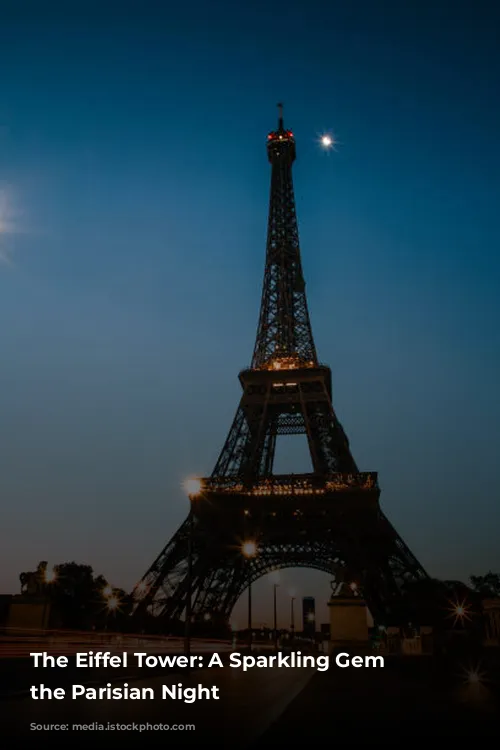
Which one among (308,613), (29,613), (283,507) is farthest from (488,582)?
(308,613)

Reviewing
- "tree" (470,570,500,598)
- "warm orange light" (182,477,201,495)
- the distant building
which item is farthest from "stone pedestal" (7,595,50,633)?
the distant building

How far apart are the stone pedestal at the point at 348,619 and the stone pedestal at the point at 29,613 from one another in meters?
17.3

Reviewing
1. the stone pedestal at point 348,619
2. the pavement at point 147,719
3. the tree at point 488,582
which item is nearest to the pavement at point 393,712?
the pavement at point 147,719

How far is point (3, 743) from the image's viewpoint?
6.76 metres

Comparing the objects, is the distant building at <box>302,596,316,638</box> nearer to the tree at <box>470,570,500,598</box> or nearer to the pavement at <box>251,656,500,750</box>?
the tree at <box>470,570,500,598</box>

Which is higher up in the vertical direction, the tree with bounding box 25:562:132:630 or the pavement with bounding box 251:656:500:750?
the tree with bounding box 25:562:132:630

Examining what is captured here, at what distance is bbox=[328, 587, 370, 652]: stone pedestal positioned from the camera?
36.9 metres

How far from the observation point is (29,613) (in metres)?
27.5

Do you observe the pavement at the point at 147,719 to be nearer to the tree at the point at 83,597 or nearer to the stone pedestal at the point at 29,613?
the stone pedestal at the point at 29,613

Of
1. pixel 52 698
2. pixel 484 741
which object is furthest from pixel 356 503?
pixel 484 741

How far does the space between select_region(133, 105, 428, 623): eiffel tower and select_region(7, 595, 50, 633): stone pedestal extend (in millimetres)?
14282

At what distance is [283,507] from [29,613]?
25.1 m

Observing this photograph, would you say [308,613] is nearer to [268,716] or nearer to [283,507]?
[283,507]

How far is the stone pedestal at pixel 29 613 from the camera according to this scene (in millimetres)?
27094
